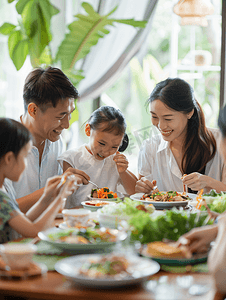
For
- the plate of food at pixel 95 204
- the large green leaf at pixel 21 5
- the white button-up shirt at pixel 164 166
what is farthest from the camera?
the large green leaf at pixel 21 5

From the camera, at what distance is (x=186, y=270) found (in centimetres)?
107

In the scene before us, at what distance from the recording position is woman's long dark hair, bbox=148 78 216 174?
2.44 m

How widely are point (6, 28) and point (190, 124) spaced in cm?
204

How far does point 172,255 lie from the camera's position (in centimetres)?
110

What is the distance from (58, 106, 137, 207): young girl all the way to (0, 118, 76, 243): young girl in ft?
2.51

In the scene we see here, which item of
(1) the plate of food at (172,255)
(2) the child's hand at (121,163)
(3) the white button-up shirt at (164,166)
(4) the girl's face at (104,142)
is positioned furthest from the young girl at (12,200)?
(3) the white button-up shirt at (164,166)

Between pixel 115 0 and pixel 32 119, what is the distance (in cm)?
242

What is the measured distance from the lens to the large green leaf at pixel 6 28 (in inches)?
136

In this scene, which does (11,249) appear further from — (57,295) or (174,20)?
(174,20)

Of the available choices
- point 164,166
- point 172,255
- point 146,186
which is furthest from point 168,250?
point 164,166

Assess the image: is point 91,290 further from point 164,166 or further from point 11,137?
point 164,166

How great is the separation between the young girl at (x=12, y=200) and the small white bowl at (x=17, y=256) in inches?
12.0

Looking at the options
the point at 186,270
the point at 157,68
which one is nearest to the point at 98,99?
the point at 157,68

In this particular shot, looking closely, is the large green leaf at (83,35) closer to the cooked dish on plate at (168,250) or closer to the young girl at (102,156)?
the young girl at (102,156)
